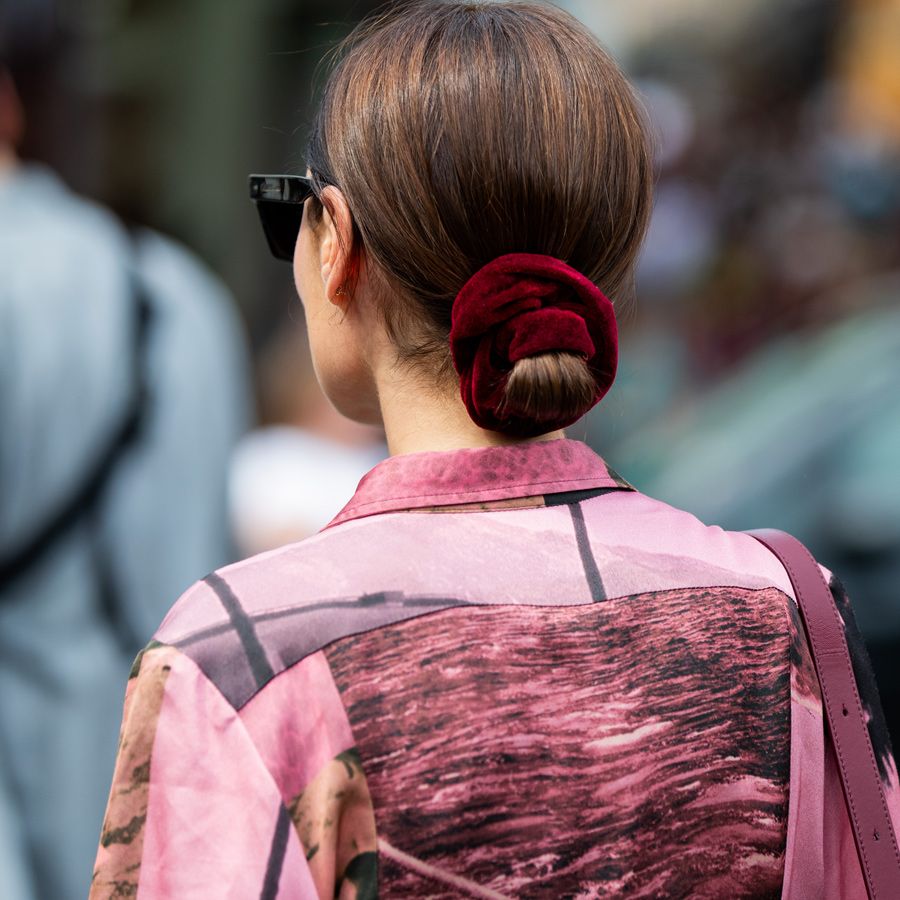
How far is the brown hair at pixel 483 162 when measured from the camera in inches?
46.3

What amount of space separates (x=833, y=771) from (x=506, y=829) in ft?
1.05

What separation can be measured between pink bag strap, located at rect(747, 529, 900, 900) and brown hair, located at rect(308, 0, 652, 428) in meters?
0.27

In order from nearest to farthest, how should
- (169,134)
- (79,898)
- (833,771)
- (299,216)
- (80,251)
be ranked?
(833,771)
(299,216)
(79,898)
(80,251)
(169,134)

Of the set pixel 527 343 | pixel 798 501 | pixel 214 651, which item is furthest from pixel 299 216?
pixel 798 501

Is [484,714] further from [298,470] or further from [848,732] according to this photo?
[298,470]

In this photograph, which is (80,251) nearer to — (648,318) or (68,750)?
(68,750)

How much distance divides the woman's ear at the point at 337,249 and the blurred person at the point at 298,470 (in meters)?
2.32

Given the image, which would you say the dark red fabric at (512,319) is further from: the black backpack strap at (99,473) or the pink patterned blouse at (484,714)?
the black backpack strap at (99,473)

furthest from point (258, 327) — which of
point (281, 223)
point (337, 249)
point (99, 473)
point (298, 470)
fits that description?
point (337, 249)

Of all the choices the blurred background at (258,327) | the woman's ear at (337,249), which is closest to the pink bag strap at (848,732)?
the blurred background at (258,327)

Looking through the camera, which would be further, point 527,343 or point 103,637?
point 103,637

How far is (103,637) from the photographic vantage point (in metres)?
3.26

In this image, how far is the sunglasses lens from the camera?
54.1 inches

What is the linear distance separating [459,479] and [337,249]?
0.75 feet
